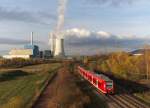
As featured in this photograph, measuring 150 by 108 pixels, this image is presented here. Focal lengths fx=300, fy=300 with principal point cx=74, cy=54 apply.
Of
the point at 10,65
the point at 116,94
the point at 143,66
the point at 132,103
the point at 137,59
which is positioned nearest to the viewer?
the point at 132,103

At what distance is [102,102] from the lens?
3941cm

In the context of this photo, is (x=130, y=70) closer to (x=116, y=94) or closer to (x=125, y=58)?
(x=125, y=58)

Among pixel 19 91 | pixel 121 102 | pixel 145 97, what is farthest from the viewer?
pixel 19 91

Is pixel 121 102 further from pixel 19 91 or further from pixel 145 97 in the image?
pixel 19 91

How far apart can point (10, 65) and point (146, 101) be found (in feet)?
442

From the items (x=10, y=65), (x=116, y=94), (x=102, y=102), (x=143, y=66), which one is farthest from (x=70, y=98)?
(x=10, y=65)

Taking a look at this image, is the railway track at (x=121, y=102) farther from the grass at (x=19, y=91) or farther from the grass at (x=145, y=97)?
the grass at (x=19, y=91)

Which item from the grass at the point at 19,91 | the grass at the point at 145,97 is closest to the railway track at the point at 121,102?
the grass at the point at 145,97

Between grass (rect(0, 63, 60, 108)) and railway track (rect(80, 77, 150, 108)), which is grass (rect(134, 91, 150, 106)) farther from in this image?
grass (rect(0, 63, 60, 108))

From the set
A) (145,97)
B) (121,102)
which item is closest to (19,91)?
(145,97)

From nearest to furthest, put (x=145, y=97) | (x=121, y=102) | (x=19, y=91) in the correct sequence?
1. (x=121, y=102)
2. (x=145, y=97)
3. (x=19, y=91)

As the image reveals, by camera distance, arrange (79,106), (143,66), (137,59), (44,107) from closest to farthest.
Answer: (79,106)
(44,107)
(143,66)
(137,59)

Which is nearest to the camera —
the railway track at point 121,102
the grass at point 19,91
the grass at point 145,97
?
the grass at point 19,91

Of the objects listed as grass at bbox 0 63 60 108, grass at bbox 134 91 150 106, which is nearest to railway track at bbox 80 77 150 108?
grass at bbox 134 91 150 106
